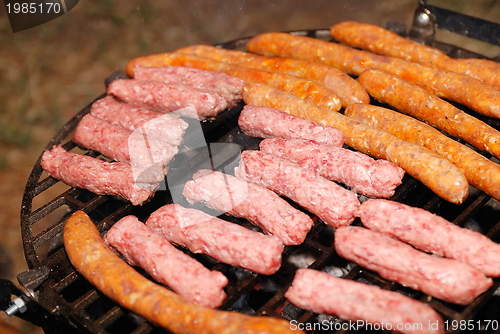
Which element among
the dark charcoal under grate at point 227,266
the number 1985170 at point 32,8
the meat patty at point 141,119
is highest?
the number 1985170 at point 32,8

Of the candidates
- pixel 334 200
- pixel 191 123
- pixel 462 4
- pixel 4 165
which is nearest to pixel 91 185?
pixel 191 123

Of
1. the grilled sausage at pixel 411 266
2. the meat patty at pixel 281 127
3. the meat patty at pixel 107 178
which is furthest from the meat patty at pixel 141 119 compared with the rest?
the grilled sausage at pixel 411 266

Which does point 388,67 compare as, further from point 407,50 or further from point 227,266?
point 227,266

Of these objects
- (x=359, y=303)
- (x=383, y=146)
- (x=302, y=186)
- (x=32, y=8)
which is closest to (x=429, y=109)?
(x=383, y=146)

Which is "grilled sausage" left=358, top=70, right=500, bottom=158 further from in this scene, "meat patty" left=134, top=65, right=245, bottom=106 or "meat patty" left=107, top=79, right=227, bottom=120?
"meat patty" left=107, top=79, right=227, bottom=120

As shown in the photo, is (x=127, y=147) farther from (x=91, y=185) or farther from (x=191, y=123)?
(x=191, y=123)

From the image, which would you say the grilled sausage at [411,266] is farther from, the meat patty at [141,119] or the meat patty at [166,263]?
the meat patty at [141,119]
